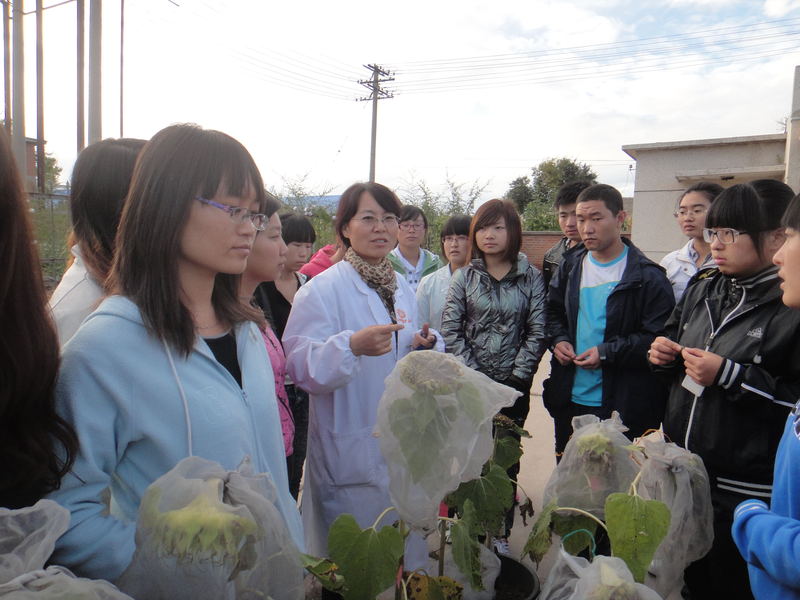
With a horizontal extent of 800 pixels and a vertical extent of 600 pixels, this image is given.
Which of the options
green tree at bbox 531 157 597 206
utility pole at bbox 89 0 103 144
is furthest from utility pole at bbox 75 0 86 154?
green tree at bbox 531 157 597 206

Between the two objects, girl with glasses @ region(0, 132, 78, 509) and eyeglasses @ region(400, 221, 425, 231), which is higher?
eyeglasses @ region(400, 221, 425, 231)

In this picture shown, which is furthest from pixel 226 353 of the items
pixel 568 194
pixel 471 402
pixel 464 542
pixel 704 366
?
pixel 568 194

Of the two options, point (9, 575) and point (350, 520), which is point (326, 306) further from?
point (9, 575)

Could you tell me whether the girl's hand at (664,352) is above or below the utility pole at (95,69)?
below

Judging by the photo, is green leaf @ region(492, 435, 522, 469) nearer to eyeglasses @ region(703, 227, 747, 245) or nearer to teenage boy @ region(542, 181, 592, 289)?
eyeglasses @ region(703, 227, 747, 245)

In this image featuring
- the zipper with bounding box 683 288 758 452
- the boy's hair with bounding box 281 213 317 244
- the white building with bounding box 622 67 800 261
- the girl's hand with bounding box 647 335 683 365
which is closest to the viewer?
the zipper with bounding box 683 288 758 452

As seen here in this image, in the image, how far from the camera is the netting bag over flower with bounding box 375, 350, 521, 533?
121 centimetres

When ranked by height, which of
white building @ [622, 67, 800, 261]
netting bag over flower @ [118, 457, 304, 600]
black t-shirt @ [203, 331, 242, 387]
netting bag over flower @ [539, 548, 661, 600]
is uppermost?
white building @ [622, 67, 800, 261]

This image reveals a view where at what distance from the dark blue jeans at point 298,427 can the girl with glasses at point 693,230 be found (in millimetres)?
2255

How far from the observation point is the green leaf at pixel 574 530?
1420mm

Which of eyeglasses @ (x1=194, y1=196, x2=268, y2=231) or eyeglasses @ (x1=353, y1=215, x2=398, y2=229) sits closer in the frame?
eyeglasses @ (x1=194, y1=196, x2=268, y2=231)

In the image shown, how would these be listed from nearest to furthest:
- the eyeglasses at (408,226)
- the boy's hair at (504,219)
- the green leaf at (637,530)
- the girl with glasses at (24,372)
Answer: the girl with glasses at (24,372) < the green leaf at (637,530) < the boy's hair at (504,219) < the eyeglasses at (408,226)

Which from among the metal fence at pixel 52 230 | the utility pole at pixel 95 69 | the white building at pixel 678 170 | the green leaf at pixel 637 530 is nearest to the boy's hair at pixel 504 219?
the green leaf at pixel 637 530

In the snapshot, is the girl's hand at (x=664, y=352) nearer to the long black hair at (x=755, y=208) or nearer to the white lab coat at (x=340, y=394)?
the long black hair at (x=755, y=208)
